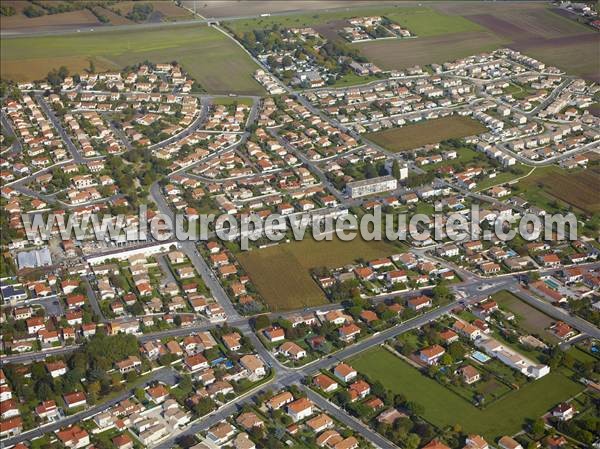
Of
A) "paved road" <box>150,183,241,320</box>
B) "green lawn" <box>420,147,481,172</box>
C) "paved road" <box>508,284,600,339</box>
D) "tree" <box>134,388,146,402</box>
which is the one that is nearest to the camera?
"tree" <box>134,388,146,402</box>

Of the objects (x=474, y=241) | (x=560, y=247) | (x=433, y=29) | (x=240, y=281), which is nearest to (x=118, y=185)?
(x=240, y=281)

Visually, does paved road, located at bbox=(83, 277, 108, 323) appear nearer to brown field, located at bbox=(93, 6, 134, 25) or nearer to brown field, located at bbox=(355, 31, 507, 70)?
Answer: brown field, located at bbox=(355, 31, 507, 70)

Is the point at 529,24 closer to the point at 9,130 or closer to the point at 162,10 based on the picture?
the point at 162,10

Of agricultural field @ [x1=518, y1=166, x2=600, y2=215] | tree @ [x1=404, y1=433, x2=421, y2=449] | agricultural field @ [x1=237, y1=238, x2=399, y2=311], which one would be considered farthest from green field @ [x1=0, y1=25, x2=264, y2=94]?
tree @ [x1=404, y1=433, x2=421, y2=449]

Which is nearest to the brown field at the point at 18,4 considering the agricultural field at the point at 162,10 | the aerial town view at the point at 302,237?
the aerial town view at the point at 302,237

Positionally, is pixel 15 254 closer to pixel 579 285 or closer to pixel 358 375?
pixel 358 375

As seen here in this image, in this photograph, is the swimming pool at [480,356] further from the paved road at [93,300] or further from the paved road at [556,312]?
the paved road at [93,300]

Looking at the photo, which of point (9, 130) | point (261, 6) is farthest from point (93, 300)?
point (261, 6)
